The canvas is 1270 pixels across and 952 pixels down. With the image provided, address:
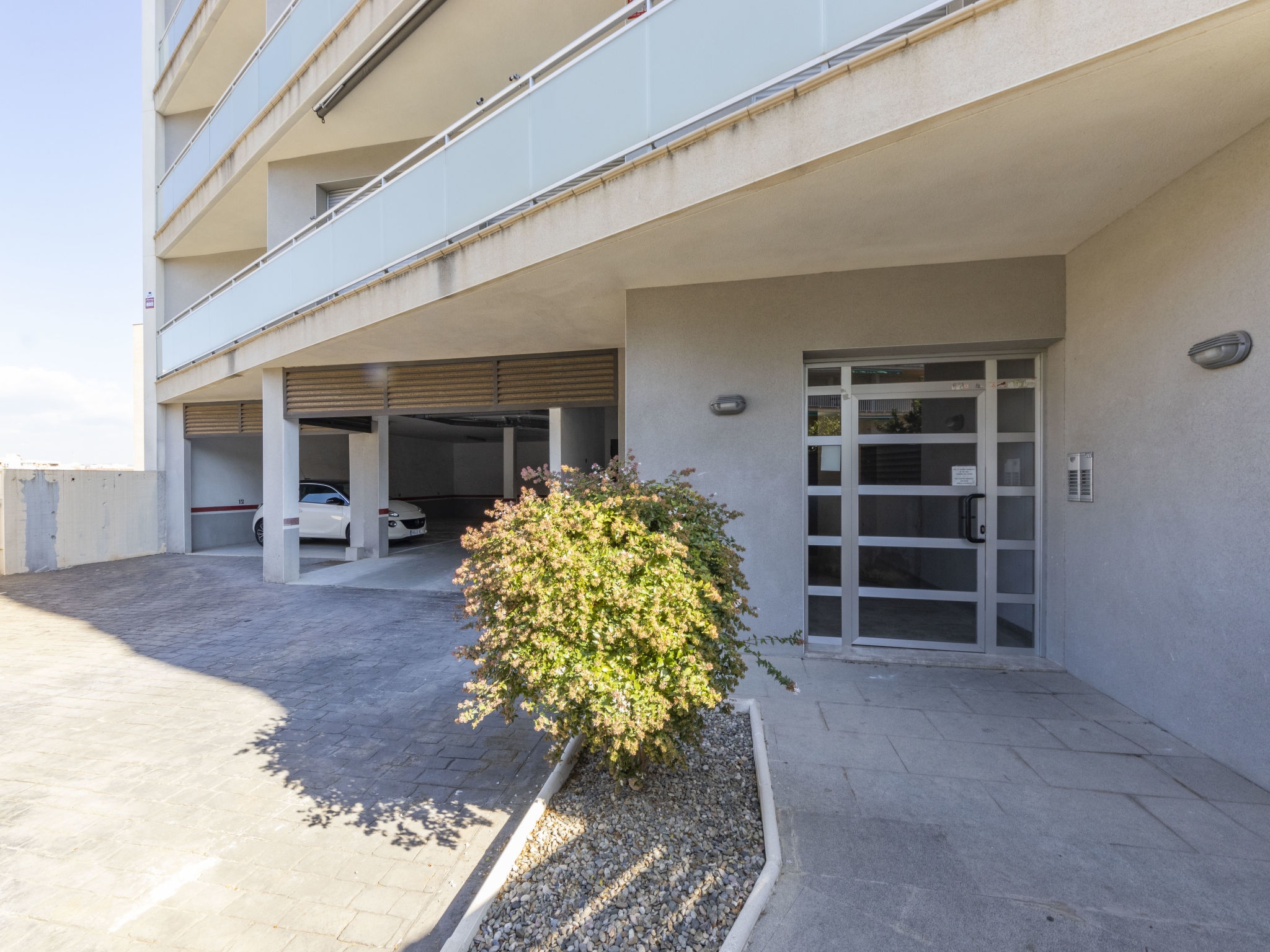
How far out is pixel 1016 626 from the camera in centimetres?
498

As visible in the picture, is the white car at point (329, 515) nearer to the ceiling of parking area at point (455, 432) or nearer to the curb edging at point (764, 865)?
the ceiling of parking area at point (455, 432)

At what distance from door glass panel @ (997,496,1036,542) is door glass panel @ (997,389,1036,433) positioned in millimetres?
603

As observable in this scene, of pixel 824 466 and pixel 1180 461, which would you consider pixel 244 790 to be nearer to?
pixel 824 466

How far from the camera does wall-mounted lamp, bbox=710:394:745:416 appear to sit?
491 cm

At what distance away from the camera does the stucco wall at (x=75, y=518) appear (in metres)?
10.0

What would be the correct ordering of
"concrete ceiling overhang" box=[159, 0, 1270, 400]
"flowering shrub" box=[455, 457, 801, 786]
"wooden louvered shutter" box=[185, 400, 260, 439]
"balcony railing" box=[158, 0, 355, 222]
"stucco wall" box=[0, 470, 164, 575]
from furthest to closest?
"wooden louvered shutter" box=[185, 400, 260, 439], "stucco wall" box=[0, 470, 164, 575], "balcony railing" box=[158, 0, 355, 222], "concrete ceiling overhang" box=[159, 0, 1270, 400], "flowering shrub" box=[455, 457, 801, 786]

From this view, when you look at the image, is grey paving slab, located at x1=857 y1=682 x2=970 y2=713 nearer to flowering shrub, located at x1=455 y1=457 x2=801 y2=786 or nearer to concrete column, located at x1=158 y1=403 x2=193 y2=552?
flowering shrub, located at x1=455 y1=457 x2=801 y2=786

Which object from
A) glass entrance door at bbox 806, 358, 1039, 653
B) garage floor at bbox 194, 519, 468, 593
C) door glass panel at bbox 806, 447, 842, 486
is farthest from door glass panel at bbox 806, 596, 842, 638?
garage floor at bbox 194, 519, 468, 593

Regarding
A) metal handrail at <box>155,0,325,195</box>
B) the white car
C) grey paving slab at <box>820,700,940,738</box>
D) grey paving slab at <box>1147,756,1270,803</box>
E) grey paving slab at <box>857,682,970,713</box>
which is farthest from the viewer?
the white car

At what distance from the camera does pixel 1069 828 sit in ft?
8.50

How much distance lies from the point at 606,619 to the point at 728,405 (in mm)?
2909

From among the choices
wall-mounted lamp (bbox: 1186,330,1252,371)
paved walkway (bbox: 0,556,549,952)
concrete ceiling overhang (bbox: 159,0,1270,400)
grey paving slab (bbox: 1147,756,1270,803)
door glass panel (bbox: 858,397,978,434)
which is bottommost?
paved walkway (bbox: 0,556,549,952)

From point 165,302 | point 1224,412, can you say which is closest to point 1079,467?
point 1224,412

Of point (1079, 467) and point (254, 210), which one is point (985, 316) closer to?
point (1079, 467)
